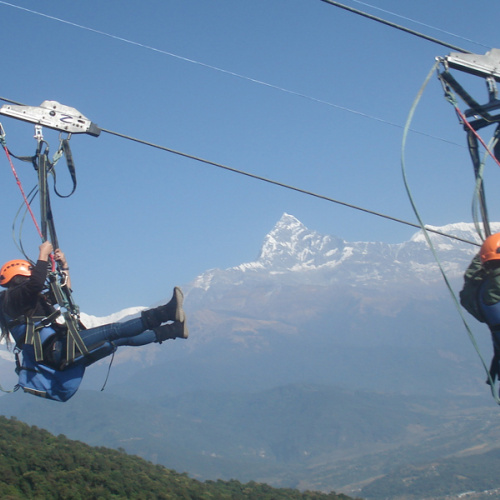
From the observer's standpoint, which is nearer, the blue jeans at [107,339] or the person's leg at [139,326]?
the blue jeans at [107,339]

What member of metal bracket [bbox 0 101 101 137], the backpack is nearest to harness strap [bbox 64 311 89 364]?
metal bracket [bbox 0 101 101 137]

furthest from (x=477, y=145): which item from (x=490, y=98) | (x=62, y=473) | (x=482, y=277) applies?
(x=62, y=473)

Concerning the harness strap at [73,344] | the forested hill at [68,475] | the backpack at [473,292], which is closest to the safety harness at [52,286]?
the harness strap at [73,344]

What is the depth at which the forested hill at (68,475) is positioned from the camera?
132ft

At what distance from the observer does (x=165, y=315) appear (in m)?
10.1

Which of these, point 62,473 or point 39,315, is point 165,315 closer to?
point 39,315

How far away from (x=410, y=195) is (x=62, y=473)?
43.7 meters

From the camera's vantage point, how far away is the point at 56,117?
1001 centimetres

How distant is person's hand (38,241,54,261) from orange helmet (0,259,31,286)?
492 mm

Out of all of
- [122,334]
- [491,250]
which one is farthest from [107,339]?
[491,250]

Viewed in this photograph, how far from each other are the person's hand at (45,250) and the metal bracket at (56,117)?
6.26 feet

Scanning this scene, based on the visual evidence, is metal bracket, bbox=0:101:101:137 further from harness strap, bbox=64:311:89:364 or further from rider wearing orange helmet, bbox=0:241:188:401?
harness strap, bbox=64:311:89:364

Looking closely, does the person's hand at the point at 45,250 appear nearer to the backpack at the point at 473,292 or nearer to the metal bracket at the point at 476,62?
the backpack at the point at 473,292

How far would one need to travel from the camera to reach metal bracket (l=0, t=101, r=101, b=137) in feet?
31.8
